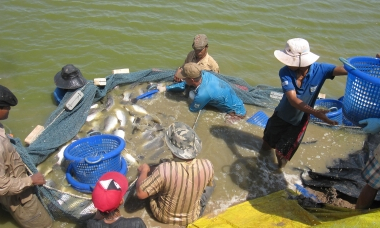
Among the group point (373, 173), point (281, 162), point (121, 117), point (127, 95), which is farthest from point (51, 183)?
point (373, 173)

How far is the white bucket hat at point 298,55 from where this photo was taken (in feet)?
14.4

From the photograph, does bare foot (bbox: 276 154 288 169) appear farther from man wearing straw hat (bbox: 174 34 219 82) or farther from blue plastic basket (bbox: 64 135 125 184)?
blue plastic basket (bbox: 64 135 125 184)

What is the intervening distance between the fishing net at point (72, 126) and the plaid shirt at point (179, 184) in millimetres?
1173

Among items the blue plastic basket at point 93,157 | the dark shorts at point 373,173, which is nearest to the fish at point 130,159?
the blue plastic basket at point 93,157

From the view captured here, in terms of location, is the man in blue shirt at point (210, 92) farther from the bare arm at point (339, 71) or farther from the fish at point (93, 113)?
the bare arm at point (339, 71)

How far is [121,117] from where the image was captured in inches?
262

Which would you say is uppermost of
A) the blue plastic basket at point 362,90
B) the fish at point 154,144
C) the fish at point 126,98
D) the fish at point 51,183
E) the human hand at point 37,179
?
the blue plastic basket at point 362,90

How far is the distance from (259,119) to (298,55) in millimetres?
2632

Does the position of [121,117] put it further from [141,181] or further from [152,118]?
[141,181]

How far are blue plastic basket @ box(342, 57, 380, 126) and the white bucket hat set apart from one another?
19.1 inches

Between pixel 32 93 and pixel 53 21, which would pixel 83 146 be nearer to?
pixel 32 93

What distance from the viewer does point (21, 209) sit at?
13.7 ft

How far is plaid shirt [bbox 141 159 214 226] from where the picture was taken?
3742 millimetres

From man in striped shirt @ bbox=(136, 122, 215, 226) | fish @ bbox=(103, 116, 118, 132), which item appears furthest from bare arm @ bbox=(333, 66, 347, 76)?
fish @ bbox=(103, 116, 118, 132)
